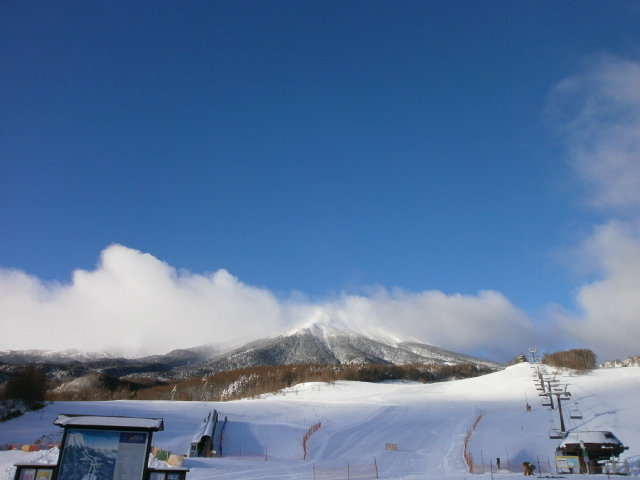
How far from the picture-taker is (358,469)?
31.0 meters

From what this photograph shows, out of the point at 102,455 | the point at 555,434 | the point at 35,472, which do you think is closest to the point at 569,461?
the point at 555,434

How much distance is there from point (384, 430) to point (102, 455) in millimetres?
41652

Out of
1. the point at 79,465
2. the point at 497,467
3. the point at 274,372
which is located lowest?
the point at 497,467

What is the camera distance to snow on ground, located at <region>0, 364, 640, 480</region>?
3036 centimetres

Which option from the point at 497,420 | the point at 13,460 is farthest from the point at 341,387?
the point at 13,460

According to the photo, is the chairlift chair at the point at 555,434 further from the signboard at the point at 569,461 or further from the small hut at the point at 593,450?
the signboard at the point at 569,461

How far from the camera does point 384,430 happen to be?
50781 mm

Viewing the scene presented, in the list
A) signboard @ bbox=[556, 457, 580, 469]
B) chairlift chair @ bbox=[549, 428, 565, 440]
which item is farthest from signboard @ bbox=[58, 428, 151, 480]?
chairlift chair @ bbox=[549, 428, 565, 440]

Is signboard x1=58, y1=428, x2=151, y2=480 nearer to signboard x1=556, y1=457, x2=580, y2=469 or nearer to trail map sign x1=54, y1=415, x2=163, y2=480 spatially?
trail map sign x1=54, y1=415, x2=163, y2=480

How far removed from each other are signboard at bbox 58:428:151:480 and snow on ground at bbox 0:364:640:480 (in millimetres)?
9864

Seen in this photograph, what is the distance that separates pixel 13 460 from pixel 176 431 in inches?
998

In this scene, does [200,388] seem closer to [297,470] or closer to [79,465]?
[297,470]

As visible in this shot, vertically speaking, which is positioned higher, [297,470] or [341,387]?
[341,387]

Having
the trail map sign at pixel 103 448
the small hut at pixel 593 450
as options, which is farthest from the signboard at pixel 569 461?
the trail map sign at pixel 103 448
